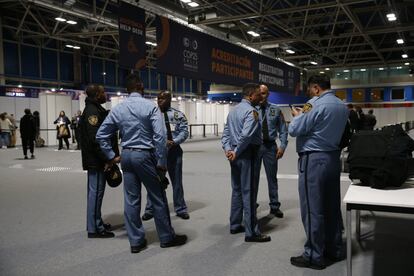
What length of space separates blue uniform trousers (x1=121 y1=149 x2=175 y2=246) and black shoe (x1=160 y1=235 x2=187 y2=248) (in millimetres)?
171

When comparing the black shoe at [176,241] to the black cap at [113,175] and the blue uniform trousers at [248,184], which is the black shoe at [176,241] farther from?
the black cap at [113,175]

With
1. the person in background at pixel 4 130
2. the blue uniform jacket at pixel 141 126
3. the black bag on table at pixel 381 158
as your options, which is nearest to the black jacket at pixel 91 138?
the blue uniform jacket at pixel 141 126

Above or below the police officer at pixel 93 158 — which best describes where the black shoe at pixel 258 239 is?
below

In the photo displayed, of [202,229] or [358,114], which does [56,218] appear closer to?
[202,229]

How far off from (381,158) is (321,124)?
498 mm

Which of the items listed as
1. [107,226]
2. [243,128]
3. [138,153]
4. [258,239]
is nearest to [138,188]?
[138,153]

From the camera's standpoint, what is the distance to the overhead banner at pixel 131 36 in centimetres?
835

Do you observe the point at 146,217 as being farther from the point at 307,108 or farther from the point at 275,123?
the point at 307,108

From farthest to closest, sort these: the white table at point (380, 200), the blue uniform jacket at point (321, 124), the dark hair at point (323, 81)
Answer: the dark hair at point (323, 81)
the blue uniform jacket at point (321, 124)
the white table at point (380, 200)

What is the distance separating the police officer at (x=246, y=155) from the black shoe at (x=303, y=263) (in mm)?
608

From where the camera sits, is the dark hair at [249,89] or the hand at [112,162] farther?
the dark hair at [249,89]

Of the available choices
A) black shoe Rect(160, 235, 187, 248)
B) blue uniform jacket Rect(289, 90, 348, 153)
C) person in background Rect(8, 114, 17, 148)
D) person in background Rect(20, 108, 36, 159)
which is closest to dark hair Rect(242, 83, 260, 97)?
blue uniform jacket Rect(289, 90, 348, 153)

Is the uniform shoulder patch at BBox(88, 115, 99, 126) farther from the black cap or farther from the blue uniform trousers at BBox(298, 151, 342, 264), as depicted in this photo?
the blue uniform trousers at BBox(298, 151, 342, 264)

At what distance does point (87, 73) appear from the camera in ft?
78.0
